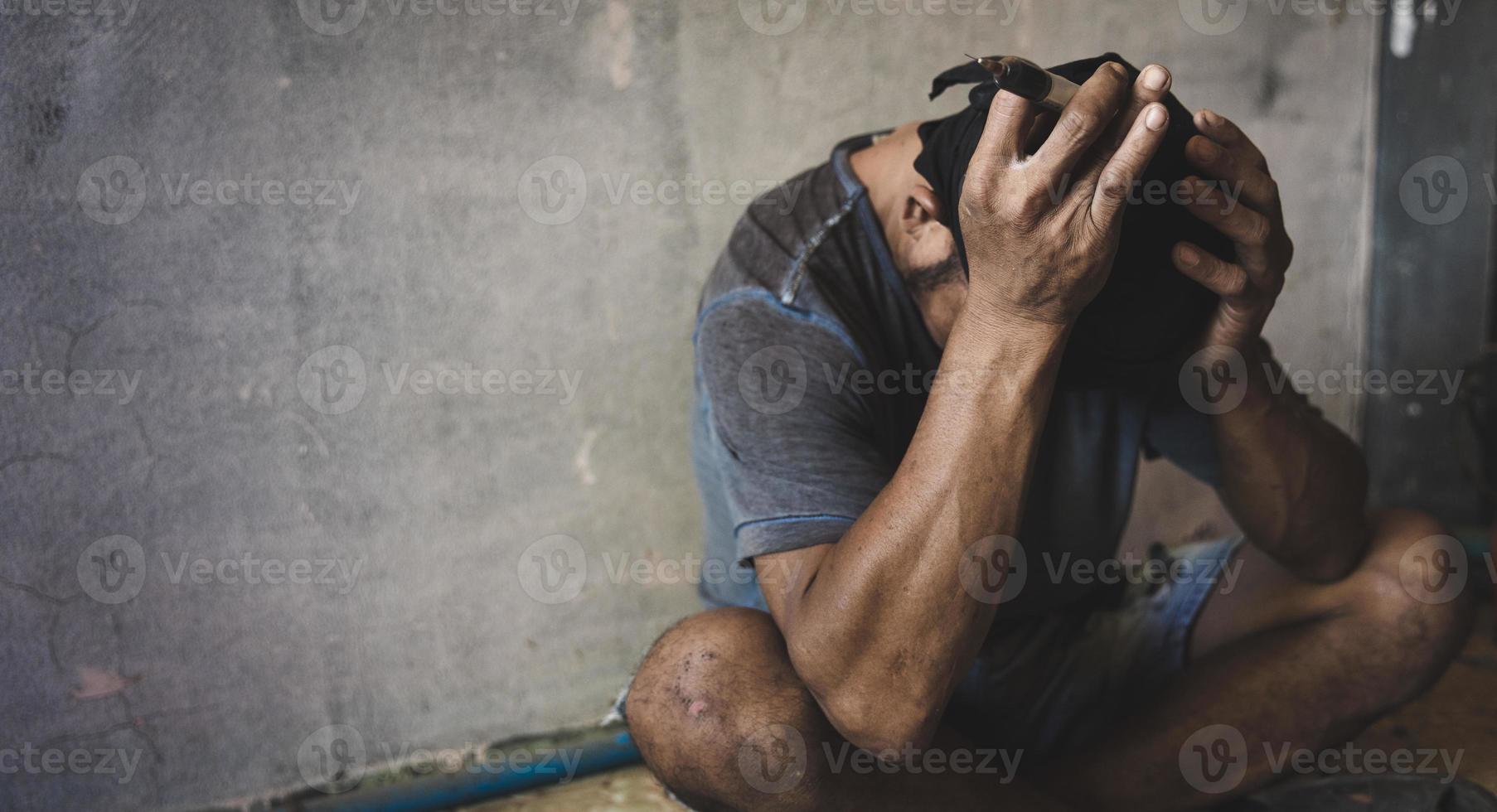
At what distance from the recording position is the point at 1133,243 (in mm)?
1173

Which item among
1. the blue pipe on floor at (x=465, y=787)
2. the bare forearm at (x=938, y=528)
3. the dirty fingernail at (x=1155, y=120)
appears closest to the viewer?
→ the dirty fingernail at (x=1155, y=120)

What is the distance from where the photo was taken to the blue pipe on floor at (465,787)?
187 centimetres

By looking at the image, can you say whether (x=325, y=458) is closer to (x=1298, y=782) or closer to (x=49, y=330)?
(x=49, y=330)

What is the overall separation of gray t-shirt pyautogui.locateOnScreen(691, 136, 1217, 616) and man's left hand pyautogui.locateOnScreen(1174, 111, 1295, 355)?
0.77ft

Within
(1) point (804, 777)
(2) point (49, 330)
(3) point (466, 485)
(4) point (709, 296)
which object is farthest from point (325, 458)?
(1) point (804, 777)

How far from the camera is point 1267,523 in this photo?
150 cm

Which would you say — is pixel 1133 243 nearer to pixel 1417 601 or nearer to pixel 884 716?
pixel 884 716

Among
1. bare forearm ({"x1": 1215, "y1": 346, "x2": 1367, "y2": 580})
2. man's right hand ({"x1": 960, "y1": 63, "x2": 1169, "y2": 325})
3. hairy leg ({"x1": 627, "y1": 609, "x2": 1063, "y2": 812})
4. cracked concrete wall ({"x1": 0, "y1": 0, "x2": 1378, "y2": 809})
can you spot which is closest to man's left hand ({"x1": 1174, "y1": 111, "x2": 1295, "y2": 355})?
man's right hand ({"x1": 960, "y1": 63, "x2": 1169, "y2": 325})

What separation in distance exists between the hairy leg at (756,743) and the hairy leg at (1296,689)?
32 centimetres

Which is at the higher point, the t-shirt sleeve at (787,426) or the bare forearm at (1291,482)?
the t-shirt sleeve at (787,426)

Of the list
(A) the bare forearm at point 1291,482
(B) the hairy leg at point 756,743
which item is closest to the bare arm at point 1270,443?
(A) the bare forearm at point 1291,482

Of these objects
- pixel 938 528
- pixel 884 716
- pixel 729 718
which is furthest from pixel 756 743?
pixel 938 528

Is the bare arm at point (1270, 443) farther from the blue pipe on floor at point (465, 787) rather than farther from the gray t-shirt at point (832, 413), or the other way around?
the blue pipe on floor at point (465, 787)

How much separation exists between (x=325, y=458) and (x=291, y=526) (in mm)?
135
